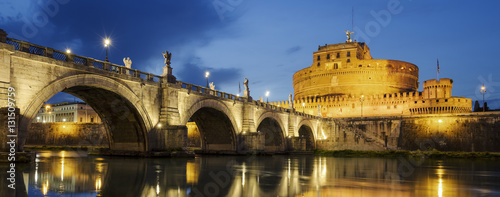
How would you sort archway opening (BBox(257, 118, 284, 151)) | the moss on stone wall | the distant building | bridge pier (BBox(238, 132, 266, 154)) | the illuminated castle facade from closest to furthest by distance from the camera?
bridge pier (BBox(238, 132, 266, 154)), archway opening (BBox(257, 118, 284, 151)), the moss on stone wall, the illuminated castle facade, the distant building

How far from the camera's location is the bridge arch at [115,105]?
21.8 metres

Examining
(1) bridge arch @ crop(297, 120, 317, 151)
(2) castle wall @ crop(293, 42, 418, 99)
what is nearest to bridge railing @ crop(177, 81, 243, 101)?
(1) bridge arch @ crop(297, 120, 317, 151)

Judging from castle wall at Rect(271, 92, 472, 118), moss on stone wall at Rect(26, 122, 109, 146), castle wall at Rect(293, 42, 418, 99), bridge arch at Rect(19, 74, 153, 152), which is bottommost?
moss on stone wall at Rect(26, 122, 109, 146)

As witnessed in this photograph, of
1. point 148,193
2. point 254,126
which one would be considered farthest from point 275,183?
point 254,126

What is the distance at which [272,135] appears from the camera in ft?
163

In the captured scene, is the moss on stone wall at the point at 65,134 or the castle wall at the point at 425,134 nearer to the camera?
the castle wall at the point at 425,134

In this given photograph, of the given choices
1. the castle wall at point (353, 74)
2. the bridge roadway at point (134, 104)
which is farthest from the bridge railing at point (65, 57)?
the castle wall at point (353, 74)

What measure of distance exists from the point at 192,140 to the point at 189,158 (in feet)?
114

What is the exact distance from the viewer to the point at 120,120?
27484 millimetres

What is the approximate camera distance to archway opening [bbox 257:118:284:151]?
48953 mm

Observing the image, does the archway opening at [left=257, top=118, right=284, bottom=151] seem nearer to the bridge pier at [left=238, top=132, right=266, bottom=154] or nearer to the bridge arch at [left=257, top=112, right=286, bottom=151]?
the bridge arch at [left=257, top=112, right=286, bottom=151]

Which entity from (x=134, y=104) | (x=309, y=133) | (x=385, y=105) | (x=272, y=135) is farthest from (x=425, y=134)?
(x=134, y=104)

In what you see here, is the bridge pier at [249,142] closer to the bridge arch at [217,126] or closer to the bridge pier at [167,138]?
the bridge arch at [217,126]

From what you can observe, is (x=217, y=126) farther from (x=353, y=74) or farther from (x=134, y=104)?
(x=353, y=74)
